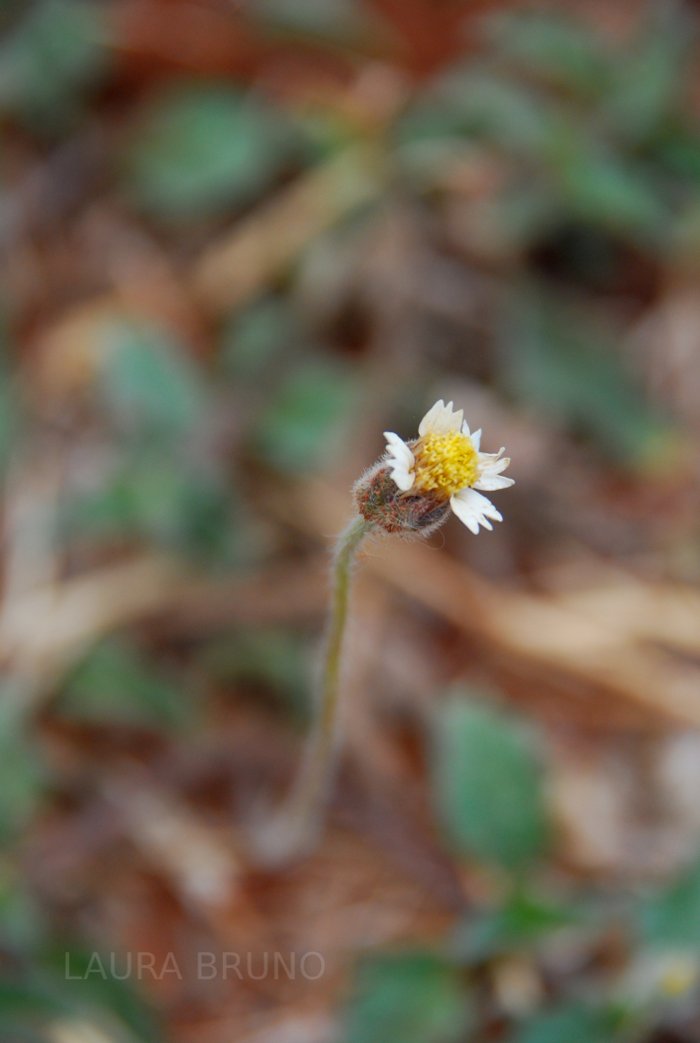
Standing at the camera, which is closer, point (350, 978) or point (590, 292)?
point (350, 978)

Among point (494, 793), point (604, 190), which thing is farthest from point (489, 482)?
point (604, 190)

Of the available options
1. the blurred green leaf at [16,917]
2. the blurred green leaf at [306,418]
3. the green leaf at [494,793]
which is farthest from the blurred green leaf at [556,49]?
the blurred green leaf at [16,917]

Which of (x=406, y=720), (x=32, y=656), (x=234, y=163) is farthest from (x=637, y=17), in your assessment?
(x=32, y=656)

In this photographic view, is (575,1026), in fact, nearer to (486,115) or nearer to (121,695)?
(121,695)

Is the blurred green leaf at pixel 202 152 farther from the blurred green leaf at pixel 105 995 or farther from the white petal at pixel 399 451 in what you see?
the blurred green leaf at pixel 105 995

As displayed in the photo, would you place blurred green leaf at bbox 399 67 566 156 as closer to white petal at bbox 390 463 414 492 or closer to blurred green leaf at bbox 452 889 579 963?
white petal at bbox 390 463 414 492

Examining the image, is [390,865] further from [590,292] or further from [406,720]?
[590,292]

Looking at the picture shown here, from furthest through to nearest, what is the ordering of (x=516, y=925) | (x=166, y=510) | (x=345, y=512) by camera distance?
(x=345, y=512) < (x=166, y=510) < (x=516, y=925)
